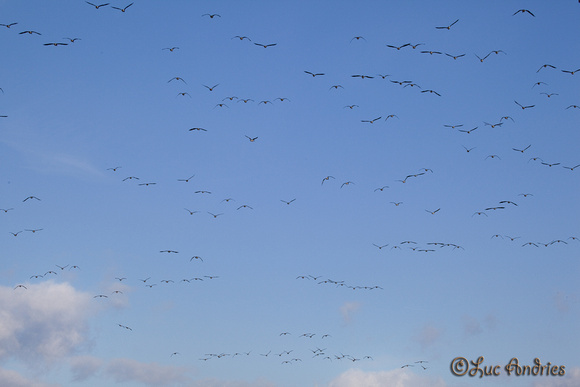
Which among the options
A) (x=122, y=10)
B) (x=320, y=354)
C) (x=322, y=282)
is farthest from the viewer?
(x=320, y=354)

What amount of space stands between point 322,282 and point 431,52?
180 ft

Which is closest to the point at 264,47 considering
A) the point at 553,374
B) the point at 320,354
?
the point at 553,374

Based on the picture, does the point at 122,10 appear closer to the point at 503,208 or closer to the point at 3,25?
the point at 3,25

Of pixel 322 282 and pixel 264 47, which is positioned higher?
pixel 264 47

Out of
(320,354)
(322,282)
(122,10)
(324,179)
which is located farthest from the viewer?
(320,354)

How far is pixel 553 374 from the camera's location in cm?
9506

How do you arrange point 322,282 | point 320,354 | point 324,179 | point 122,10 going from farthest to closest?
point 320,354 → point 322,282 → point 324,179 → point 122,10

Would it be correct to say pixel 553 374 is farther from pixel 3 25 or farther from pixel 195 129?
pixel 3 25

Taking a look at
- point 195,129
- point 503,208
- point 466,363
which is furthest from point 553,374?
point 195,129

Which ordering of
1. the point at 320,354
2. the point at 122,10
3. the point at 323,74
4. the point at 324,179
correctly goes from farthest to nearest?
the point at 320,354
the point at 324,179
the point at 323,74
the point at 122,10

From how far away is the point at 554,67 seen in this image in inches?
3167

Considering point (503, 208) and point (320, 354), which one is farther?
point (320, 354)

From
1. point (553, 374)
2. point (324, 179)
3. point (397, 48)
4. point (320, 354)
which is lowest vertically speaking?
point (553, 374)

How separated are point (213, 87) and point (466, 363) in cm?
5755
